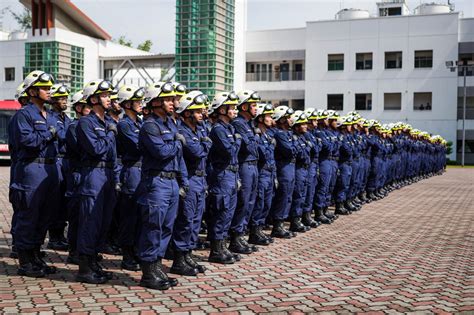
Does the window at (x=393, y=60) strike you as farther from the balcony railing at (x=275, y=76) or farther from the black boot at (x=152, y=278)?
the black boot at (x=152, y=278)

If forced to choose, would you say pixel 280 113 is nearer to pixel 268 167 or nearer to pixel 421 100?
pixel 268 167

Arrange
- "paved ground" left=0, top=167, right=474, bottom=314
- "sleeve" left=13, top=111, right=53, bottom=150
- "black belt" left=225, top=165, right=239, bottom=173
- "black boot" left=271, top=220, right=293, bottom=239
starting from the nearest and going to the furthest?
1. "paved ground" left=0, top=167, right=474, bottom=314
2. "sleeve" left=13, top=111, right=53, bottom=150
3. "black belt" left=225, top=165, right=239, bottom=173
4. "black boot" left=271, top=220, right=293, bottom=239

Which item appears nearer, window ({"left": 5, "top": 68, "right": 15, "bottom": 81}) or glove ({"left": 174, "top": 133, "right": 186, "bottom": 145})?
glove ({"left": 174, "top": 133, "right": 186, "bottom": 145})

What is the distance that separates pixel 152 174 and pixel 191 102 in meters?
1.21

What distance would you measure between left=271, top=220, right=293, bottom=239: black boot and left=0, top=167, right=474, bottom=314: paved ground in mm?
259

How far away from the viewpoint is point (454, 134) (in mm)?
42500

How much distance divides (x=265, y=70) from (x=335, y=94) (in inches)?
252

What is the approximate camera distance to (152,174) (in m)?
6.51

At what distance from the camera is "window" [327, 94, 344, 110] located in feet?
148

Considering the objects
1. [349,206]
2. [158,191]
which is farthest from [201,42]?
[158,191]

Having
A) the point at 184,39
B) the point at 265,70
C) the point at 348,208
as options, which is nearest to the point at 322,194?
the point at 348,208

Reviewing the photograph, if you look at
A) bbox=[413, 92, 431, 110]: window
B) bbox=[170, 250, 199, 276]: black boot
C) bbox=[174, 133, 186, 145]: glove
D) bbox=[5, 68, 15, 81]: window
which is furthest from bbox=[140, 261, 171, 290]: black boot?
bbox=[5, 68, 15, 81]: window

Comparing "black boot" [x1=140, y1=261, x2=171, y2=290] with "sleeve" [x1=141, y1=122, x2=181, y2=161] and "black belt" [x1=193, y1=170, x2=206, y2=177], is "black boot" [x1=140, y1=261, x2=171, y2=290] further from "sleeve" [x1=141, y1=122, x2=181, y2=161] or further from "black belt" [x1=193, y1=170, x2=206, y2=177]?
"black belt" [x1=193, y1=170, x2=206, y2=177]

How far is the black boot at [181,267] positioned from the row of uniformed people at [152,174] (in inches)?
0.6
